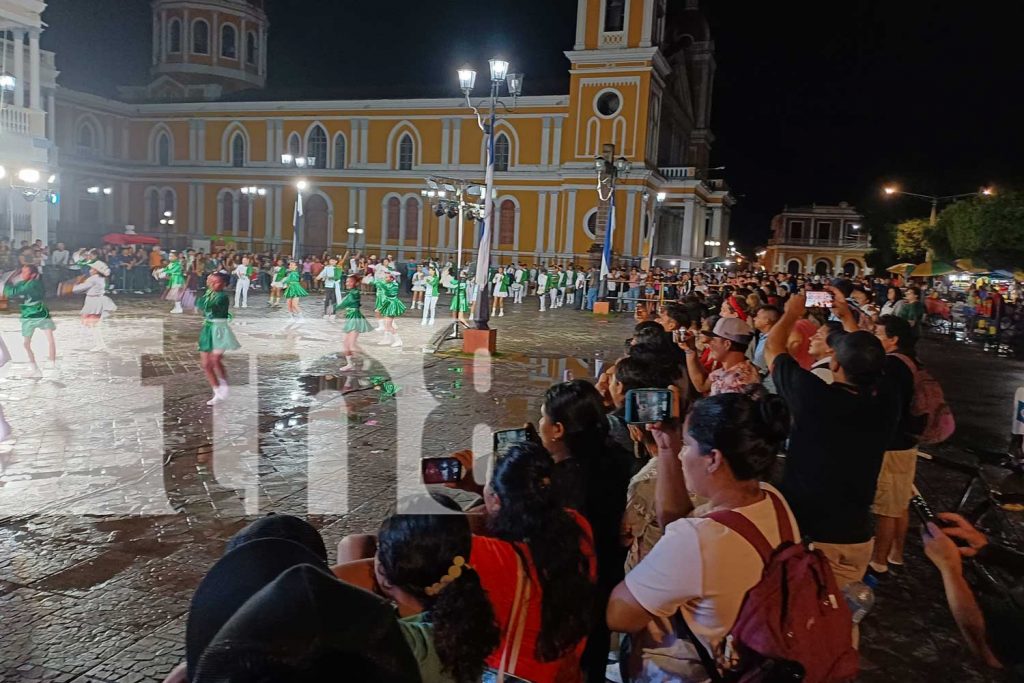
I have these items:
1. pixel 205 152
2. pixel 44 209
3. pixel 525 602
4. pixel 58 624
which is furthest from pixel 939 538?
pixel 205 152

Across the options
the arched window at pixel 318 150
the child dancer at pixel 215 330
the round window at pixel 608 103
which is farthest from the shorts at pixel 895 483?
Result: the arched window at pixel 318 150

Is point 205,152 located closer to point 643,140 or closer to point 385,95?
point 385,95

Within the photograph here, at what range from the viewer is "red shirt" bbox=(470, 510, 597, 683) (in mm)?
1948

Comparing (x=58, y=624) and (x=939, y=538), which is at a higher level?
(x=939, y=538)

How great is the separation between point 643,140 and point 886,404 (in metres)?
38.6

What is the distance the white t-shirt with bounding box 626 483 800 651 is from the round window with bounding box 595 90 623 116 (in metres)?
40.5

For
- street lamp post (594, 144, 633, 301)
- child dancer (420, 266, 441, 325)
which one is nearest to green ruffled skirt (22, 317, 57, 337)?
child dancer (420, 266, 441, 325)

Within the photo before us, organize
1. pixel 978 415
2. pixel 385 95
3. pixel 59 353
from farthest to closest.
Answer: pixel 385 95 < pixel 59 353 < pixel 978 415

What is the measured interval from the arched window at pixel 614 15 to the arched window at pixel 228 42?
28737mm

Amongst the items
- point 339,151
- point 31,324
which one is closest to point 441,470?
point 31,324

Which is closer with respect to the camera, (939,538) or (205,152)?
(939,538)

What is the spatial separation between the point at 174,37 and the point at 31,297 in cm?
5131

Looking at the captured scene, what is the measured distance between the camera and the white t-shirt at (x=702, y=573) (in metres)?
1.92

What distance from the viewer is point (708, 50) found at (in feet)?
185
